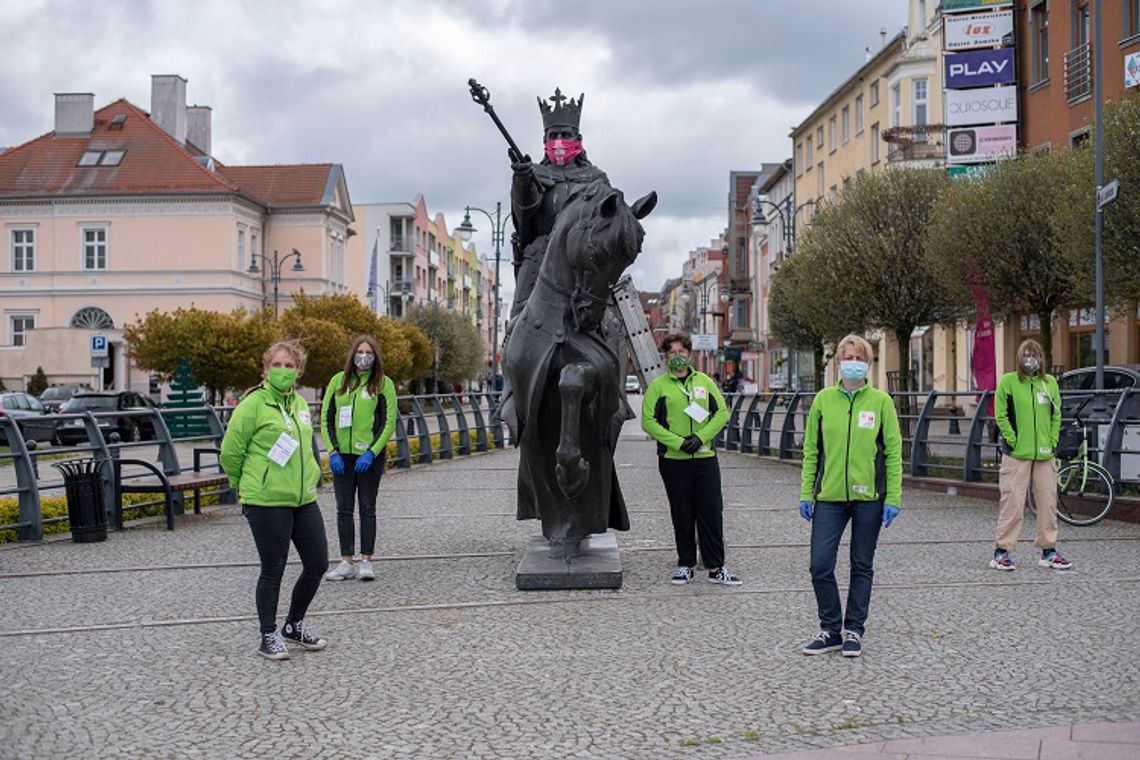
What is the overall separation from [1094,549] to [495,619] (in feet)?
A: 19.5

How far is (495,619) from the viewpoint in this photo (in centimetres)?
814

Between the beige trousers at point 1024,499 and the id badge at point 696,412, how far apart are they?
259 centimetres

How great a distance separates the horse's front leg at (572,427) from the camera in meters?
8.72

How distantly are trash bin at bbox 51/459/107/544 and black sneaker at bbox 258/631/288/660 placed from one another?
6171 mm

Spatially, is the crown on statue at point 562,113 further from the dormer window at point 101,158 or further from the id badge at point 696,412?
the dormer window at point 101,158

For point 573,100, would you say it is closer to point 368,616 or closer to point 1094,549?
point 368,616

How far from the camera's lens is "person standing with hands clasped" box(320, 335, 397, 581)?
9977mm

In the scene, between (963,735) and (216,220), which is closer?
(963,735)

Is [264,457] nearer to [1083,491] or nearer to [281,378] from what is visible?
[281,378]

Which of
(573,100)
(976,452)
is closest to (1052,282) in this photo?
(976,452)

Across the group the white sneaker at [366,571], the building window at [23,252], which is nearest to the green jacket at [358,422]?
the white sneaker at [366,571]

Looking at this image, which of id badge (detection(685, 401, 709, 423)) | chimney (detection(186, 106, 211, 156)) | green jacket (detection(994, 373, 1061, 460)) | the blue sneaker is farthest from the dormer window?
the blue sneaker

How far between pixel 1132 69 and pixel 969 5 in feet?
26.0

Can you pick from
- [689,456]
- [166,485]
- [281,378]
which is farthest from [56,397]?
[281,378]
